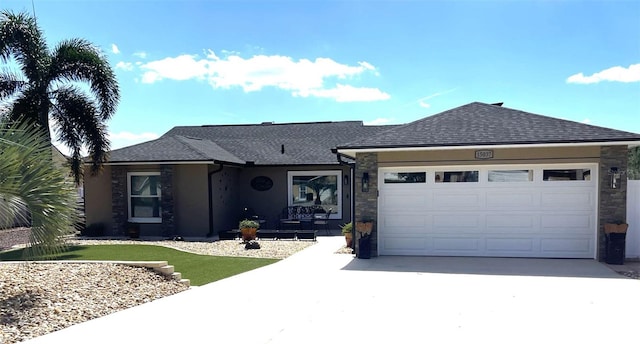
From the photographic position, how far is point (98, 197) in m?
15.3

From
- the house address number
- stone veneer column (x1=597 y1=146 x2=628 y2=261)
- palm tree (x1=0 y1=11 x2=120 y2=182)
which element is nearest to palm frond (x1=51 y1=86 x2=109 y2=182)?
palm tree (x1=0 y1=11 x2=120 y2=182)

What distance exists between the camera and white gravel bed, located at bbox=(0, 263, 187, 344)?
5043mm

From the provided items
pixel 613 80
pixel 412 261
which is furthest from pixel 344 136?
pixel 613 80

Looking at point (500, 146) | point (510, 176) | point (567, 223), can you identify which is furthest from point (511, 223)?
point (500, 146)

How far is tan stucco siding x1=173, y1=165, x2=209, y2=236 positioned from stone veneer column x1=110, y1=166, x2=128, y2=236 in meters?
2.20

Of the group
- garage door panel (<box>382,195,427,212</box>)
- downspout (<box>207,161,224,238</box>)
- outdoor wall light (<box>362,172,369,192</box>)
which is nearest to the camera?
outdoor wall light (<box>362,172,369,192</box>)

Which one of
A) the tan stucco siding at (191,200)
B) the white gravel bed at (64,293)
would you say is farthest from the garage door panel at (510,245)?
the tan stucco siding at (191,200)

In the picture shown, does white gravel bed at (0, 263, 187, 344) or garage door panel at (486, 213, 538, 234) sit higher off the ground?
garage door panel at (486, 213, 538, 234)

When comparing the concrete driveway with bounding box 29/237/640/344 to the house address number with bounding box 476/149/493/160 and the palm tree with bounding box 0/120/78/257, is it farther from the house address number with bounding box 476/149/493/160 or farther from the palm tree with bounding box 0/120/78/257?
the house address number with bounding box 476/149/493/160

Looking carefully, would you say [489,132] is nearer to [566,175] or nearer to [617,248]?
[566,175]

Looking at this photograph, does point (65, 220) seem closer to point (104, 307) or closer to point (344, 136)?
point (104, 307)

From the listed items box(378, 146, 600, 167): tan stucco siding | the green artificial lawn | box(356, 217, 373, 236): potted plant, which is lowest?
the green artificial lawn

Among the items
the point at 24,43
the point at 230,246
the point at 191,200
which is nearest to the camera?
the point at 24,43

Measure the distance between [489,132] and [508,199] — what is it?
180cm
